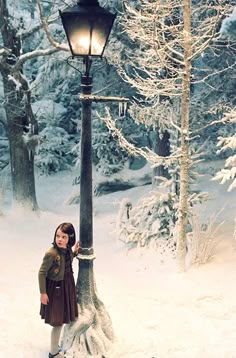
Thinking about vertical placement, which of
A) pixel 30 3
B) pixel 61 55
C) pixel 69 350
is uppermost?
pixel 30 3

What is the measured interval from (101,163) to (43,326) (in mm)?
10447

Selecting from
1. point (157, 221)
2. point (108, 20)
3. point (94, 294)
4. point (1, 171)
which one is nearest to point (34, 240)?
point (157, 221)

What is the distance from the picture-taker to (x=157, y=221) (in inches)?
374

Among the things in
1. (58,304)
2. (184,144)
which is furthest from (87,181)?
(184,144)

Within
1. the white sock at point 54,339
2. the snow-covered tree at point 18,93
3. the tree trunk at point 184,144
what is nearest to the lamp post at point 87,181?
the white sock at point 54,339

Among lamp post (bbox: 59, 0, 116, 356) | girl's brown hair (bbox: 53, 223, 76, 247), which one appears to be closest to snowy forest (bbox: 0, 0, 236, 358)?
lamp post (bbox: 59, 0, 116, 356)

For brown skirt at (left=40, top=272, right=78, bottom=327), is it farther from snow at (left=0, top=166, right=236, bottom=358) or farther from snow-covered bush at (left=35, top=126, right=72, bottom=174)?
snow-covered bush at (left=35, top=126, right=72, bottom=174)

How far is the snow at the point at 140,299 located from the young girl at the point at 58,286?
54 centimetres

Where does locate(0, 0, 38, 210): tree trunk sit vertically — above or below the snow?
above

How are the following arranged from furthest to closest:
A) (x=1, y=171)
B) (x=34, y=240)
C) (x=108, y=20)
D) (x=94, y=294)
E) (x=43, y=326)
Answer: (x=1, y=171), (x=34, y=240), (x=43, y=326), (x=94, y=294), (x=108, y=20)

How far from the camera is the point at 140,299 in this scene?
7199mm

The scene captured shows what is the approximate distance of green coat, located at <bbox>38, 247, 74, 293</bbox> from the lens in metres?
5.11

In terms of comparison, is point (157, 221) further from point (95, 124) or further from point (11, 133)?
point (95, 124)

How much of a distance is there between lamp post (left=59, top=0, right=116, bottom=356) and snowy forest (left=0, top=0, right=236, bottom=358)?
1.32ft
